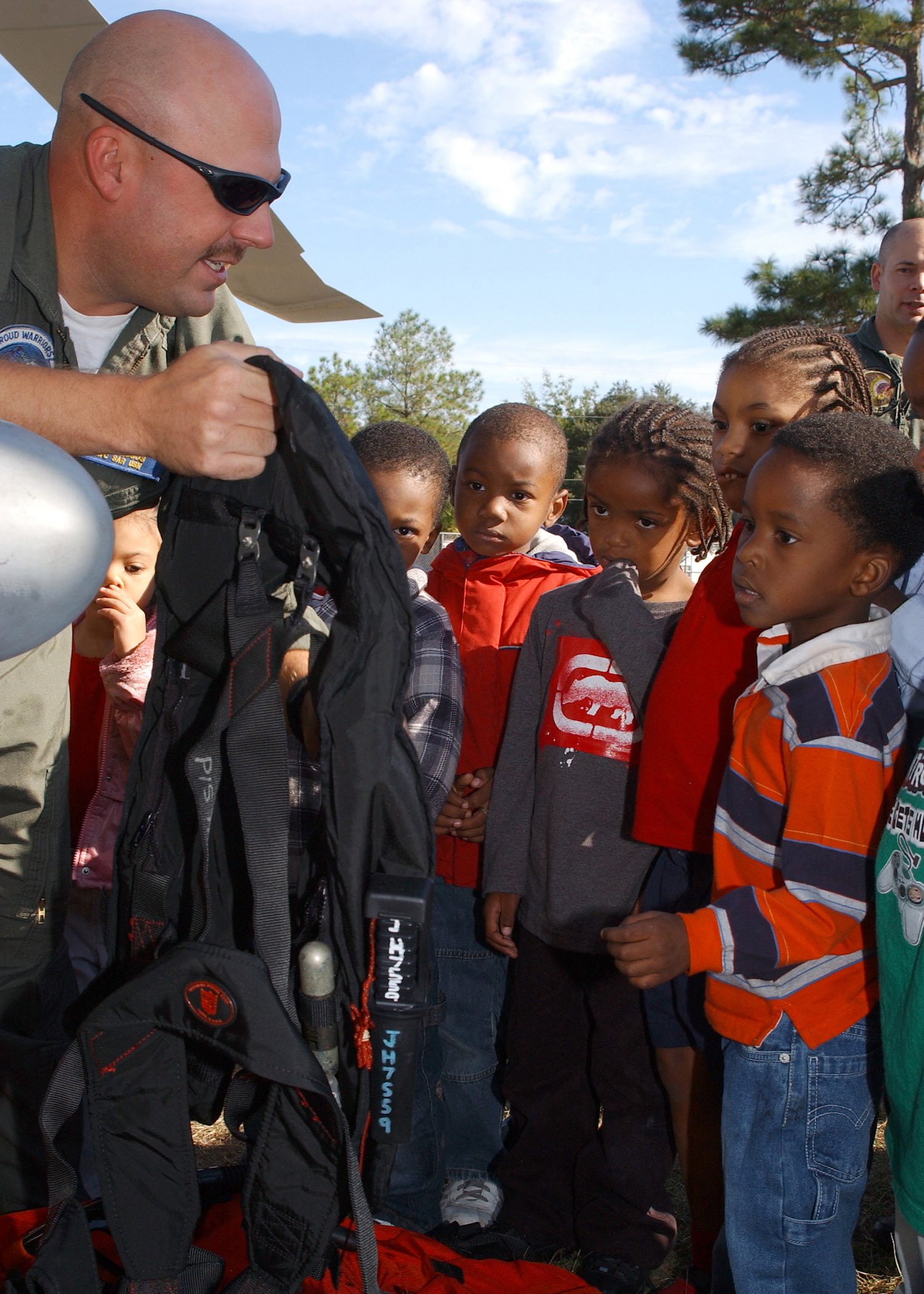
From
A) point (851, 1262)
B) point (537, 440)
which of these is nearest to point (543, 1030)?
point (851, 1262)

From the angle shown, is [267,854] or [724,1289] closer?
[267,854]

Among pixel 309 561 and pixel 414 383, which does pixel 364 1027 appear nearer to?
pixel 309 561

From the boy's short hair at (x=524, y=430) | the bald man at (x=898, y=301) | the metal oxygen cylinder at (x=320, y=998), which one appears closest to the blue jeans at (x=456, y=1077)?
the metal oxygen cylinder at (x=320, y=998)

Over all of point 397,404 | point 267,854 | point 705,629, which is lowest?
point 267,854

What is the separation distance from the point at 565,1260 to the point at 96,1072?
4.92 feet

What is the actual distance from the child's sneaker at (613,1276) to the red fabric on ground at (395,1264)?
32 centimetres

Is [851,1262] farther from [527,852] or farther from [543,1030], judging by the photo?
[527,852]

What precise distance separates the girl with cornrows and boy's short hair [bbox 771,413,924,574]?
31 centimetres

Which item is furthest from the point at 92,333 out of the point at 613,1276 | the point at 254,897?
the point at 613,1276

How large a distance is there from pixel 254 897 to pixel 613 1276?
1505mm

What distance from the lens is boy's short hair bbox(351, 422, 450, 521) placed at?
9.00ft

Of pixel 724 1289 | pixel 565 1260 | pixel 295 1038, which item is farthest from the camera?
pixel 565 1260

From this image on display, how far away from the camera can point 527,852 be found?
95.0 inches

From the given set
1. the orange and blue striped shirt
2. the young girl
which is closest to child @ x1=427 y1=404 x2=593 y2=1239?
the young girl
